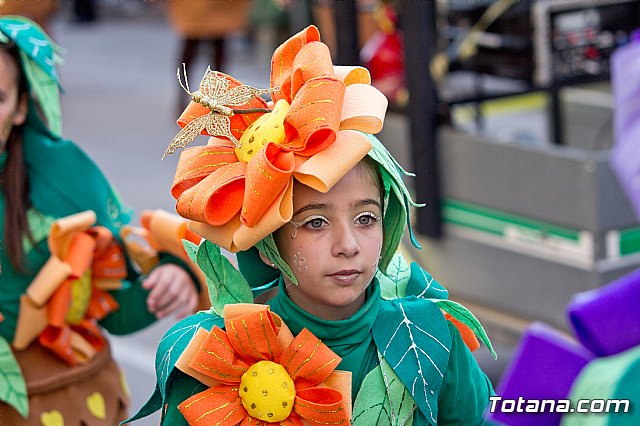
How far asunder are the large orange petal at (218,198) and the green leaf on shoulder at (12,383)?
85cm

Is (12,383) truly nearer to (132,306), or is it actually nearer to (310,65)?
(132,306)

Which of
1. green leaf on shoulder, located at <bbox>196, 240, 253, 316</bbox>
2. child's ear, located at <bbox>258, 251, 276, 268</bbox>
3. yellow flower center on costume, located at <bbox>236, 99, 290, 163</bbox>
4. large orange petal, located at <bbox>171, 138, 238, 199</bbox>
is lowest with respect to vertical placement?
green leaf on shoulder, located at <bbox>196, 240, 253, 316</bbox>

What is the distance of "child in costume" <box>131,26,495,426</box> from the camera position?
5.26ft

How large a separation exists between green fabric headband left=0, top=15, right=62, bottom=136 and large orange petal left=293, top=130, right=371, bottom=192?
970 mm

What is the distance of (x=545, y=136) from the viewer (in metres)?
5.16

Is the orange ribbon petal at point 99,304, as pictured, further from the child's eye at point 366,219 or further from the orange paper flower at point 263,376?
the child's eye at point 366,219

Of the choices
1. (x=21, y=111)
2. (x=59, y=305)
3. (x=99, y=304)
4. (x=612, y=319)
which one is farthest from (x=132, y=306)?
(x=612, y=319)

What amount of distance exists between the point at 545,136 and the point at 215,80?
A: 364 cm

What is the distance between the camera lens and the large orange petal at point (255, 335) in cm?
167

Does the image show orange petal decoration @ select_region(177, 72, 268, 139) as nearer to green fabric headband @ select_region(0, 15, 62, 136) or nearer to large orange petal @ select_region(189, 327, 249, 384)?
large orange petal @ select_region(189, 327, 249, 384)

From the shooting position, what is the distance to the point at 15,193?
2375 millimetres

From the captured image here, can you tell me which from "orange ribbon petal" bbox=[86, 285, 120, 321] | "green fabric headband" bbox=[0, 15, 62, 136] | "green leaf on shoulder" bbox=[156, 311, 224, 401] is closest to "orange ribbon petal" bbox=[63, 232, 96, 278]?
"orange ribbon petal" bbox=[86, 285, 120, 321]

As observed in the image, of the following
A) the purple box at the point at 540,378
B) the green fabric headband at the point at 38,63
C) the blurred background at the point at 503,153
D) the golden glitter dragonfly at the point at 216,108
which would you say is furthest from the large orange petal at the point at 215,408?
the blurred background at the point at 503,153

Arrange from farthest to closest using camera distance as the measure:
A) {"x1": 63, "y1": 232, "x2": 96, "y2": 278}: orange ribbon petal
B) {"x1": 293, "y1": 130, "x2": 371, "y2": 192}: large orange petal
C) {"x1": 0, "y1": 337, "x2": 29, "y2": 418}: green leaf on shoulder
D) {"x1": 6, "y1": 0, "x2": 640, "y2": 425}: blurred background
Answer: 1. {"x1": 6, "y1": 0, "x2": 640, "y2": 425}: blurred background
2. {"x1": 63, "y1": 232, "x2": 96, "y2": 278}: orange ribbon petal
3. {"x1": 0, "y1": 337, "x2": 29, "y2": 418}: green leaf on shoulder
4. {"x1": 293, "y1": 130, "x2": 371, "y2": 192}: large orange petal
